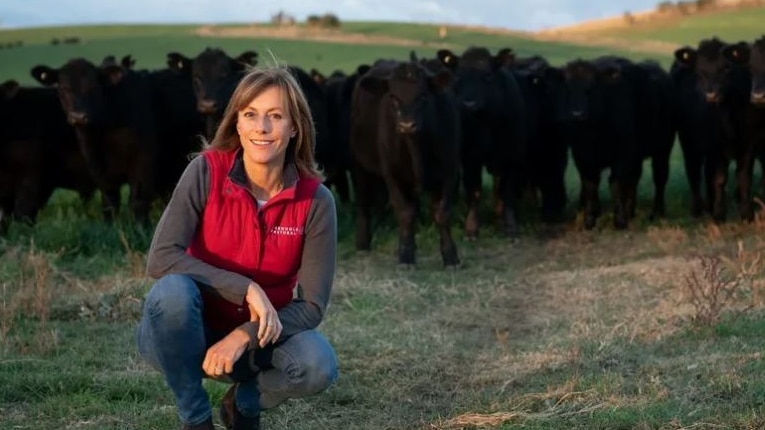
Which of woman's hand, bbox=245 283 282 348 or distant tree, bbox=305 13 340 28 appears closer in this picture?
woman's hand, bbox=245 283 282 348

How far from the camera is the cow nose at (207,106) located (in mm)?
13586

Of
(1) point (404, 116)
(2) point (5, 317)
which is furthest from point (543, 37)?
(2) point (5, 317)

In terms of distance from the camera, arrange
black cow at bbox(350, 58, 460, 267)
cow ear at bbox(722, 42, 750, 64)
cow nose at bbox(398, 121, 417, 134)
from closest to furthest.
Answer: cow nose at bbox(398, 121, 417, 134), black cow at bbox(350, 58, 460, 267), cow ear at bbox(722, 42, 750, 64)

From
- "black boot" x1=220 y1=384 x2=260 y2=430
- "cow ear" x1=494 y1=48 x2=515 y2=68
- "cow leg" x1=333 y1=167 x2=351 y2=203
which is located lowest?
"cow leg" x1=333 y1=167 x2=351 y2=203

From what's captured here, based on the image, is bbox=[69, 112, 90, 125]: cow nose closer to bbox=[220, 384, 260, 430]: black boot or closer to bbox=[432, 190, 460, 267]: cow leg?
bbox=[432, 190, 460, 267]: cow leg

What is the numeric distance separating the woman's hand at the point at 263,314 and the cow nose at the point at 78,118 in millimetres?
8663

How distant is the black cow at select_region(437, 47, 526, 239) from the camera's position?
14203 millimetres

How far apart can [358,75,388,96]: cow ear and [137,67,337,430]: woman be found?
23.8 ft

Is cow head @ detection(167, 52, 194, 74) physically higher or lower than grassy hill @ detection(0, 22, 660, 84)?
higher

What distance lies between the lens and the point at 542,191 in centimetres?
1532

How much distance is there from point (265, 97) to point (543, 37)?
176 feet

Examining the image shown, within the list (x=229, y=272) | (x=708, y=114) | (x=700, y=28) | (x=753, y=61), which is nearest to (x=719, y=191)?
(x=708, y=114)

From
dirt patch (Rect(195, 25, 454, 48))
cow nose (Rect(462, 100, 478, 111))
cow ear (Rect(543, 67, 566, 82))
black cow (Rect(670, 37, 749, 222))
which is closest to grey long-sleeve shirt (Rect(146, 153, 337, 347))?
cow nose (Rect(462, 100, 478, 111))

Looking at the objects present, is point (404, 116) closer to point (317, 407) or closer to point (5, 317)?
point (5, 317)
